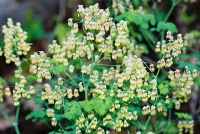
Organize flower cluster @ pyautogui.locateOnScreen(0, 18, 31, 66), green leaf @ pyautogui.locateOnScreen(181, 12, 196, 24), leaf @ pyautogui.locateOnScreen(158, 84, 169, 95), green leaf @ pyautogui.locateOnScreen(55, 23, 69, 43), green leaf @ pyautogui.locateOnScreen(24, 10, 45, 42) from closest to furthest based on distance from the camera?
1. leaf @ pyautogui.locateOnScreen(158, 84, 169, 95)
2. flower cluster @ pyautogui.locateOnScreen(0, 18, 31, 66)
3. green leaf @ pyautogui.locateOnScreen(55, 23, 69, 43)
4. green leaf @ pyautogui.locateOnScreen(181, 12, 196, 24)
5. green leaf @ pyautogui.locateOnScreen(24, 10, 45, 42)

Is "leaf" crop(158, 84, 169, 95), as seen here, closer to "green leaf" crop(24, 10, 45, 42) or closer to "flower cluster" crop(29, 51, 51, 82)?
"flower cluster" crop(29, 51, 51, 82)

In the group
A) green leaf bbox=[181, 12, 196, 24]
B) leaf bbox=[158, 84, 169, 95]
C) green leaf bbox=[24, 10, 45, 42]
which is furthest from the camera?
green leaf bbox=[24, 10, 45, 42]

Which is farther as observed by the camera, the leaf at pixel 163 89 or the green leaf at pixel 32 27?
the green leaf at pixel 32 27

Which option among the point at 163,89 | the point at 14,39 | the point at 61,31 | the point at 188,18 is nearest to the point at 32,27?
the point at 61,31

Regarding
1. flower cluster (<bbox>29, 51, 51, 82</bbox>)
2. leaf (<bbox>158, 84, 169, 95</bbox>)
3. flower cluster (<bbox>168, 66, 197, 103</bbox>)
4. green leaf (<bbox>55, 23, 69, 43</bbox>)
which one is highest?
green leaf (<bbox>55, 23, 69, 43</bbox>)

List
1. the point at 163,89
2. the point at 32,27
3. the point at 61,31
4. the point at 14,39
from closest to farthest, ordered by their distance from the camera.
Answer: the point at 163,89 < the point at 14,39 < the point at 61,31 < the point at 32,27

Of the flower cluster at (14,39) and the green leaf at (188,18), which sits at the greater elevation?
the green leaf at (188,18)

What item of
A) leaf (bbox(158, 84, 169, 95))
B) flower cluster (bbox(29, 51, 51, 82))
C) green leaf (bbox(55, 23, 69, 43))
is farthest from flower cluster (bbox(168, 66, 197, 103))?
green leaf (bbox(55, 23, 69, 43))

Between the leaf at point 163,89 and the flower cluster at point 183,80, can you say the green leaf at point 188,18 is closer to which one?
the flower cluster at point 183,80

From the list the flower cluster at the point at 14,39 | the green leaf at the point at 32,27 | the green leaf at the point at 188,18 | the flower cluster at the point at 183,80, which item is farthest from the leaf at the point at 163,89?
the green leaf at the point at 32,27

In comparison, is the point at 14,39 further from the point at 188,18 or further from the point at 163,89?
the point at 188,18

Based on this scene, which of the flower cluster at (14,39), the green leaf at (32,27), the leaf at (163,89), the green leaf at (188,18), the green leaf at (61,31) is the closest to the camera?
the leaf at (163,89)
